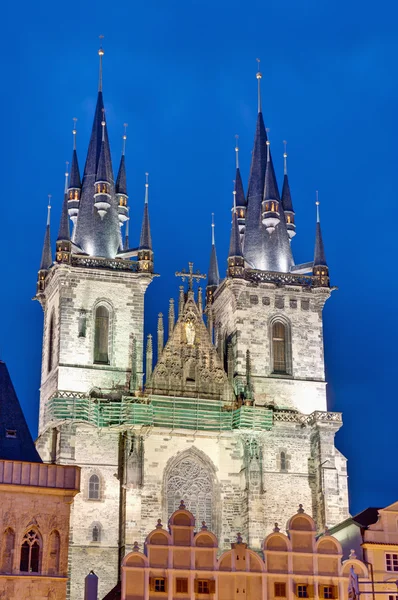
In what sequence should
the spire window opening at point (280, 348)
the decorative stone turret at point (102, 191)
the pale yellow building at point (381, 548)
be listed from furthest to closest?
the decorative stone turret at point (102, 191)
the spire window opening at point (280, 348)
the pale yellow building at point (381, 548)

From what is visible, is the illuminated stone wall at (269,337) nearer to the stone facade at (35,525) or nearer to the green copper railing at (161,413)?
the green copper railing at (161,413)

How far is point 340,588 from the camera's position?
49.0 metres

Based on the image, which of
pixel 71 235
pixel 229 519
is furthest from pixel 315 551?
pixel 71 235

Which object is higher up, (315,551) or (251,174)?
(251,174)

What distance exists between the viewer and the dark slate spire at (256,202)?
74.1 m

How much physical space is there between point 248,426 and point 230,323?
7861 mm

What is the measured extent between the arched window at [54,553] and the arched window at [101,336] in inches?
792

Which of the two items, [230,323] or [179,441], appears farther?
[230,323]

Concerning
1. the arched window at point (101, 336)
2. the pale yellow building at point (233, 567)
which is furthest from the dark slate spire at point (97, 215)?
the pale yellow building at point (233, 567)

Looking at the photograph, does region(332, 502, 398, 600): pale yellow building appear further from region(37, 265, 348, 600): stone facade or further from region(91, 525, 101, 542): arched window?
region(91, 525, 101, 542): arched window

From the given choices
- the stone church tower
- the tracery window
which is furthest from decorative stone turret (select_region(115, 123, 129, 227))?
the tracery window

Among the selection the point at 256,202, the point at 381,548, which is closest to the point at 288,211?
the point at 256,202

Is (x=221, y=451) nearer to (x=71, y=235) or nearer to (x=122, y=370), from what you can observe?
(x=122, y=370)

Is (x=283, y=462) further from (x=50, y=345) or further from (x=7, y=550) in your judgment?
(x=7, y=550)
